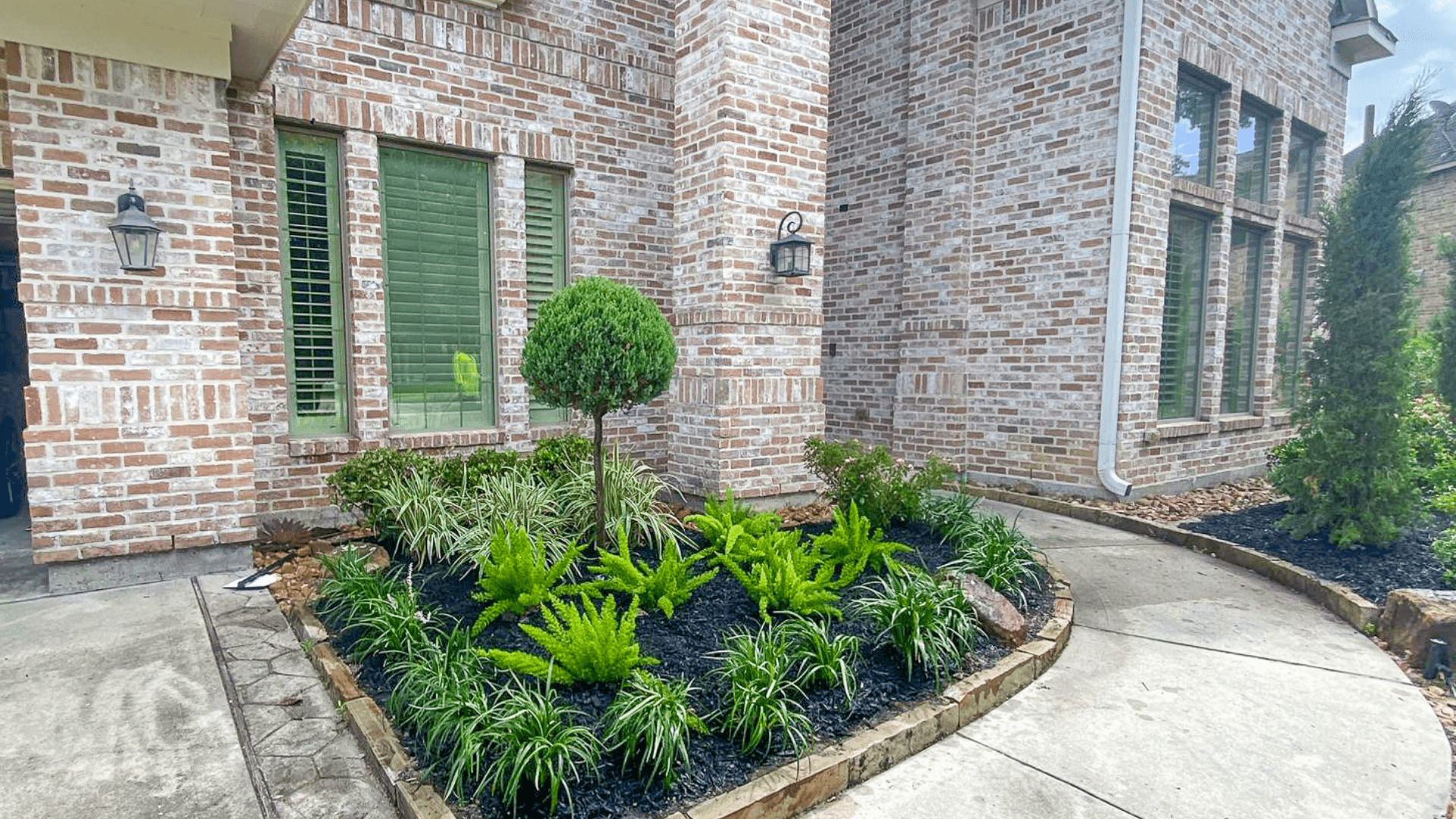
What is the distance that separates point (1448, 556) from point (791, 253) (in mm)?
4303

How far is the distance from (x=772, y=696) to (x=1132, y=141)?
540 centimetres

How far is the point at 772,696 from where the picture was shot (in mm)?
2299

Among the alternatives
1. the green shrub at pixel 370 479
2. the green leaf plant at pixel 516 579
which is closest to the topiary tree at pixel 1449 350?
the green leaf plant at pixel 516 579

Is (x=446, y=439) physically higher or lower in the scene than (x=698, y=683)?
higher

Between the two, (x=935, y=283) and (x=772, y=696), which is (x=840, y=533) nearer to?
(x=772, y=696)

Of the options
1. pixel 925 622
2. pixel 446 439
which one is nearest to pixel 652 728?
pixel 925 622

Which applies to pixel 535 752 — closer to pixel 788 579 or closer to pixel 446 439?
pixel 788 579

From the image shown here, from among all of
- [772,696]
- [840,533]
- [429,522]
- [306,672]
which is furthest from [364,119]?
[772,696]

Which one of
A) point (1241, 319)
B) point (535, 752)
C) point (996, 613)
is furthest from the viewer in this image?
point (1241, 319)

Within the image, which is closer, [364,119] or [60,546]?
[60,546]

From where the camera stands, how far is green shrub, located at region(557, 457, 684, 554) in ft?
12.6

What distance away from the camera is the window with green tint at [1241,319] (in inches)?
271

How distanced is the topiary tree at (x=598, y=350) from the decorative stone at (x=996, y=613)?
1.81 m

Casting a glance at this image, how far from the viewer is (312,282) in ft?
14.7
